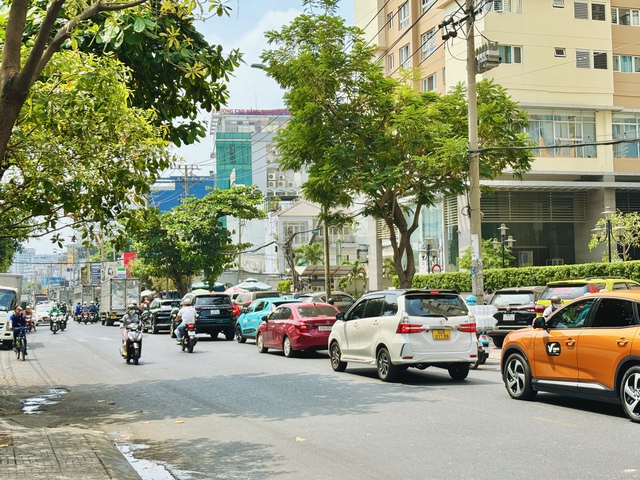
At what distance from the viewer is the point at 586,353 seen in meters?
10.8

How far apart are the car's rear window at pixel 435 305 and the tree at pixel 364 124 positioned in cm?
969

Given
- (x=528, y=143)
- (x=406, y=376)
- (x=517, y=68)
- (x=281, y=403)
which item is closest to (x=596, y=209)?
(x=517, y=68)

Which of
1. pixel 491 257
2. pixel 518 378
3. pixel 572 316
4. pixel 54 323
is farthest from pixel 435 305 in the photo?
pixel 54 323

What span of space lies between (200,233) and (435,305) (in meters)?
38.8

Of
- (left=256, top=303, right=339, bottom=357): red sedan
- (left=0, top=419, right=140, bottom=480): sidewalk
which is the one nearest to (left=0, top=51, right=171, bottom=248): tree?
(left=0, top=419, right=140, bottom=480): sidewalk

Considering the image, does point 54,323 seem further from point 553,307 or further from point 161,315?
point 553,307

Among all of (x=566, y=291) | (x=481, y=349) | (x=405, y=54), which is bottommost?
(x=481, y=349)

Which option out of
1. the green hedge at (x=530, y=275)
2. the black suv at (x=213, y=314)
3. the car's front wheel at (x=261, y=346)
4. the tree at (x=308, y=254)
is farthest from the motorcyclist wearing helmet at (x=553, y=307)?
the tree at (x=308, y=254)

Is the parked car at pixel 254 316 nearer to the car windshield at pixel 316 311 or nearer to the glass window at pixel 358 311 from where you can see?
the car windshield at pixel 316 311

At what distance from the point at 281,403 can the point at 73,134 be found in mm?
5430

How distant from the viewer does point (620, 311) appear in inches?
412

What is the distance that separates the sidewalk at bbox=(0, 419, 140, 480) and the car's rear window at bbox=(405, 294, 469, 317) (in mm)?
6767

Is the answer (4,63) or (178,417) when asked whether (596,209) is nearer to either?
(178,417)

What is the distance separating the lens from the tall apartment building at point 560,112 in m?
45.2
